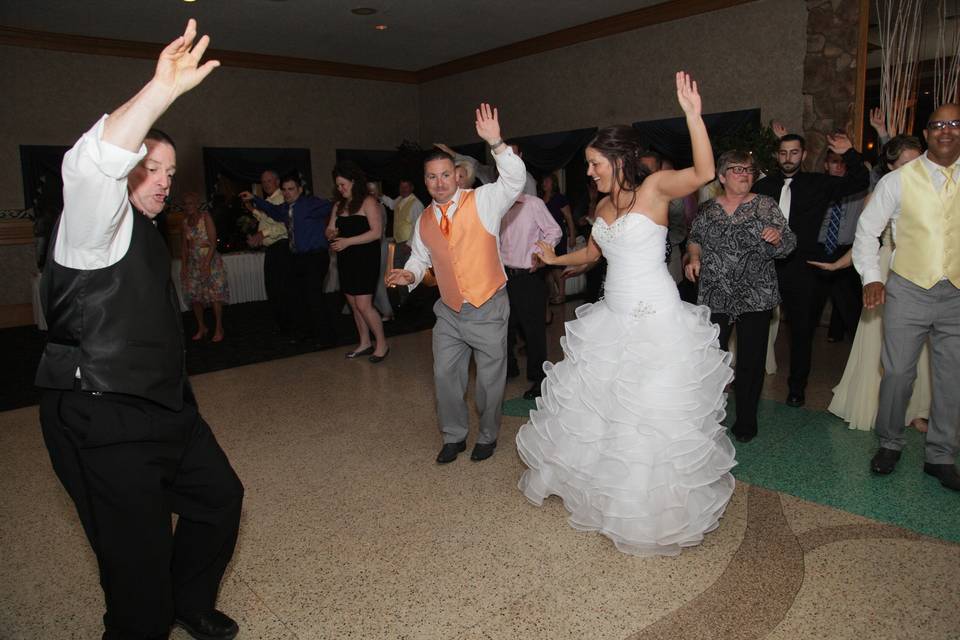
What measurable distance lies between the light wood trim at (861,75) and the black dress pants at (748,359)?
13.0ft

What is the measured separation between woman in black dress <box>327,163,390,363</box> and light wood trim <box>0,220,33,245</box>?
5053 millimetres

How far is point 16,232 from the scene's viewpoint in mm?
8445

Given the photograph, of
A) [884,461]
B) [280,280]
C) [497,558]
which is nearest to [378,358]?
[280,280]

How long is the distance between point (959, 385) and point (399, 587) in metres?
2.60

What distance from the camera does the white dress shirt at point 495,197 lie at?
3.15 meters

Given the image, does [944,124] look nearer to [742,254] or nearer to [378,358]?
[742,254]

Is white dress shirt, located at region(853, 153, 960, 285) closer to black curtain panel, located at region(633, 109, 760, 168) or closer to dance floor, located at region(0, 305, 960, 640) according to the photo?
dance floor, located at region(0, 305, 960, 640)

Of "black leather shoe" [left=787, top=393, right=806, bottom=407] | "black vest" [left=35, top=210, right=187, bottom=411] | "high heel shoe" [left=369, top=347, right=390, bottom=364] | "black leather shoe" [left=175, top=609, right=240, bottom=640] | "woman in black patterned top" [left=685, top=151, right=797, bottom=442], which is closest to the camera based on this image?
"black vest" [left=35, top=210, right=187, bottom=411]

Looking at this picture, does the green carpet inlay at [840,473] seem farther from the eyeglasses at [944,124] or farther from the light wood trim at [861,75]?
the light wood trim at [861,75]

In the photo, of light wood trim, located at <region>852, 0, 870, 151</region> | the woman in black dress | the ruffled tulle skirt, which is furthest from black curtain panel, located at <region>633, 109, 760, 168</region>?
the ruffled tulle skirt

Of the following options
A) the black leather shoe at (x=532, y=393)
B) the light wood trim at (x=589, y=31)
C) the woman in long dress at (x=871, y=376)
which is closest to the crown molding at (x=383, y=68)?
the light wood trim at (x=589, y=31)

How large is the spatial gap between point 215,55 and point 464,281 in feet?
26.6

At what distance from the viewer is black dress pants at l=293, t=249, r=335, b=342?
20.6 ft

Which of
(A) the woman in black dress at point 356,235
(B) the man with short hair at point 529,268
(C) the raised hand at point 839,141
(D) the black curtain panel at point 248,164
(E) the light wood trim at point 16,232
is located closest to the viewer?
(C) the raised hand at point 839,141
